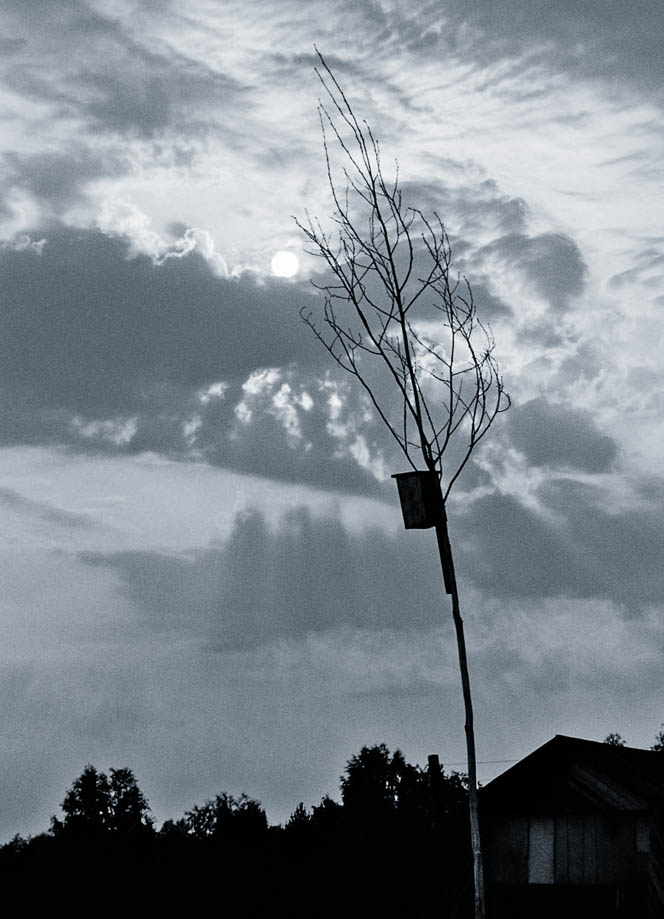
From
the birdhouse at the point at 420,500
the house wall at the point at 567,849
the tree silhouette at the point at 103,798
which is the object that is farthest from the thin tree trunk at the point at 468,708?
the tree silhouette at the point at 103,798

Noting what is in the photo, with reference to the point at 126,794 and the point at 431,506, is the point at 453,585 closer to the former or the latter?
the point at 431,506

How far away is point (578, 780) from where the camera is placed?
1931cm

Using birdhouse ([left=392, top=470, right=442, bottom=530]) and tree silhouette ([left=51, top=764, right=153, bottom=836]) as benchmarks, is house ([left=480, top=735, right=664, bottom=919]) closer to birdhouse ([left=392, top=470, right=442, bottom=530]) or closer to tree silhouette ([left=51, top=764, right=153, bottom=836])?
birdhouse ([left=392, top=470, right=442, bottom=530])

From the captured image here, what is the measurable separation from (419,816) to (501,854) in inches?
872

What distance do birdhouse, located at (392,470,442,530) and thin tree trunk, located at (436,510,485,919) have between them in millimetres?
133

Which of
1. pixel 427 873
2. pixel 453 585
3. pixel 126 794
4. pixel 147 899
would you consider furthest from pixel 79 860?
pixel 126 794

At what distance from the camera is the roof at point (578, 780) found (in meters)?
18.6

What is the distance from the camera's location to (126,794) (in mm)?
100312

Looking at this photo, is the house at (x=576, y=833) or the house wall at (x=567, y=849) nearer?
the house at (x=576, y=833)

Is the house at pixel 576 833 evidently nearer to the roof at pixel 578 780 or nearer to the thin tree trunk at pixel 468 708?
the roof at pixel 578 780

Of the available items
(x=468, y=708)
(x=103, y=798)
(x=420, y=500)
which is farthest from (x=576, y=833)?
(x=103, y=798)

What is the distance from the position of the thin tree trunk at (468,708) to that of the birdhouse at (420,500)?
0.13m

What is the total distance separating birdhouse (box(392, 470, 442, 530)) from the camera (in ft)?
48.6

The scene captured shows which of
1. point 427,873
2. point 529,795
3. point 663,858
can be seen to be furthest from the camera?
point 427,873
